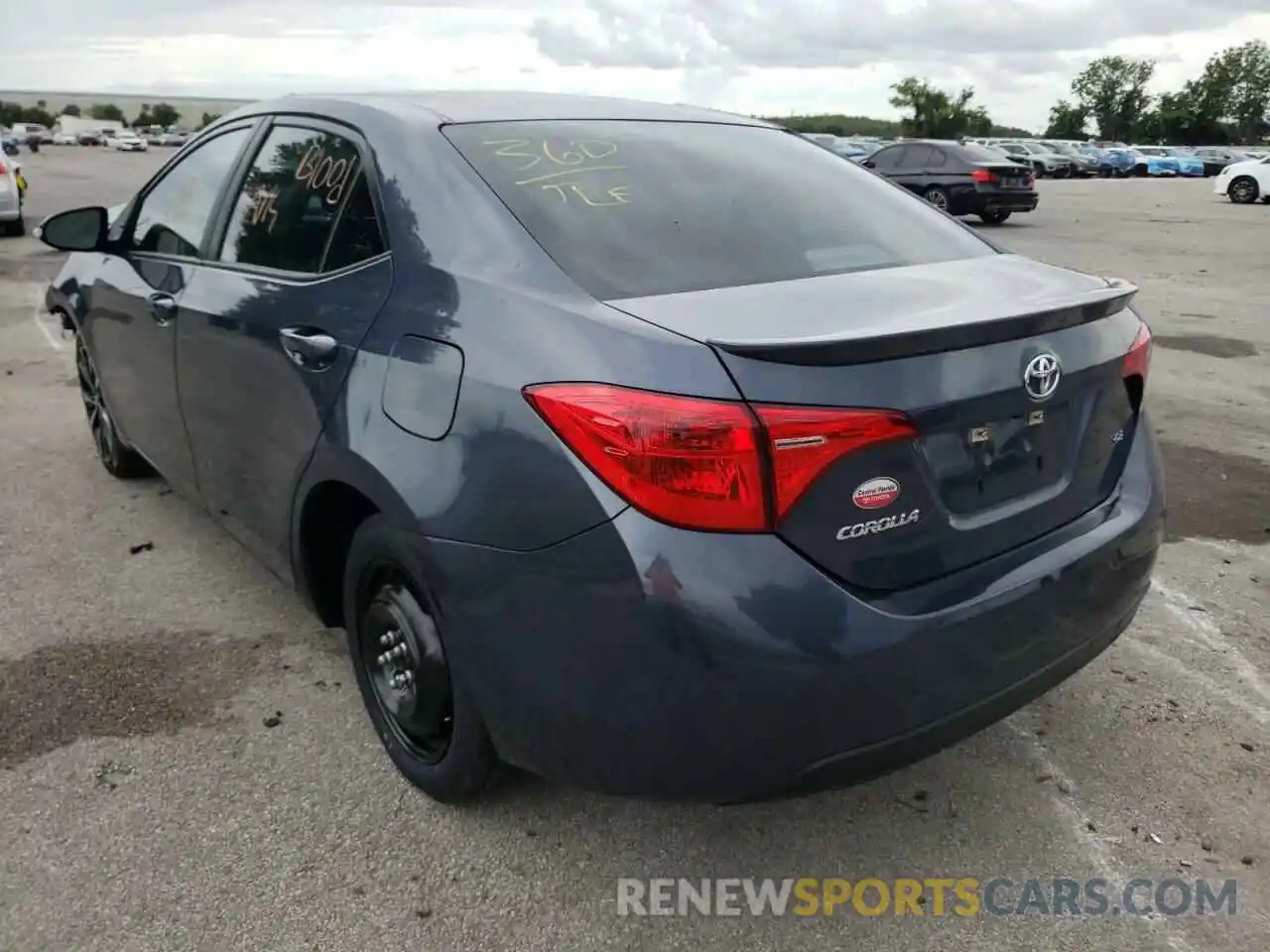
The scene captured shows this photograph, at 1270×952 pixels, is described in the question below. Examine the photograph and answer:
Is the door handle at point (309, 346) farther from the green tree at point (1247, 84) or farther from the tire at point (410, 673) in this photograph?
the green tree at point (1247, 84)

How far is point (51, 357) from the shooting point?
7953mm

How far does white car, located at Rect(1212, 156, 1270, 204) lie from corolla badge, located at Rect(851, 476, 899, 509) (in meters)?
31.5

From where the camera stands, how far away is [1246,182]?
93.6 ft

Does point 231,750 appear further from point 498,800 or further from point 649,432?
point 649,432

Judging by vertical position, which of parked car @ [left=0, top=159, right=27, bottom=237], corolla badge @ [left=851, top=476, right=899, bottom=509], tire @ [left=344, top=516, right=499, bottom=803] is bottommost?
parked car @ [left=0, top=159, right=27, bottom=237]

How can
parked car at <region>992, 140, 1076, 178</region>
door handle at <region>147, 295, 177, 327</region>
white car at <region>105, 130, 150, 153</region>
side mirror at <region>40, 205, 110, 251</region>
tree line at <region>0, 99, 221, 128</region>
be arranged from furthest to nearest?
tree line at <region>0, 99, 221, 128</region>
white car at <region>105, 130, 150, 153</region>
parked car at <region>992, 140, 1076, 178</region>
side mirror at <region>40, 205, 110, 251</region>
door handle at <region>147, 295, 177, 327</region>

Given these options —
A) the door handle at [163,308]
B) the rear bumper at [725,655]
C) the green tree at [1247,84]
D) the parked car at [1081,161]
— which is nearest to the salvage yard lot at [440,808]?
the rear bumper at [725,655]

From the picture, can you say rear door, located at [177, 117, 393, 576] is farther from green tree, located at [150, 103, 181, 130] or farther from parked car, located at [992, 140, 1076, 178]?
green tree, located at [150, 103, 181, 130]

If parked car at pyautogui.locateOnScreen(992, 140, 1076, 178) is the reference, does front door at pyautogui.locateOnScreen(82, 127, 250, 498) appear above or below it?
above

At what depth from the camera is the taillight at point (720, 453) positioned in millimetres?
1921

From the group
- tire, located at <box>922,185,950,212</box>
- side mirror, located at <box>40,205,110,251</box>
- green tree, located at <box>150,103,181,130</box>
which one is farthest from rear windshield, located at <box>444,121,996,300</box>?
green tree, located at <box>150,103,181,130</box>

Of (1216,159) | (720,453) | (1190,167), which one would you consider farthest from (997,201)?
(1216,159)

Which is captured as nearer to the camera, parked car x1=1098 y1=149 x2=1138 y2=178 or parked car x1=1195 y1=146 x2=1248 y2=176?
parked car x1=1098 y1=149 x2=1138 y2=178

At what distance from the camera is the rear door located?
8.89 feet
